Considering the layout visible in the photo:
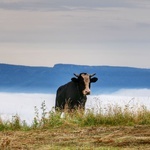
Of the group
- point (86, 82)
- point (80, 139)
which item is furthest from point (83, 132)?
point (86, 82)

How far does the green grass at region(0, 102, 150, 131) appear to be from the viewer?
15930mm

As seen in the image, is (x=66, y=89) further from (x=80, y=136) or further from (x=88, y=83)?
(x=80, y=136)

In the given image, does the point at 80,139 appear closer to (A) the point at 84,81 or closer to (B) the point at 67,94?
(A) the point at 84,81

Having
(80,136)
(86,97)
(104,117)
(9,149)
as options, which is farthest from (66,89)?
Answer: (9,149)

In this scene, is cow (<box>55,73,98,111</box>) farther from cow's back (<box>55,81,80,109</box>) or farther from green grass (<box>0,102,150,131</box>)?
green grass (<box>0,102,150,131</box>)

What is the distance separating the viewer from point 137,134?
1359 centimetres

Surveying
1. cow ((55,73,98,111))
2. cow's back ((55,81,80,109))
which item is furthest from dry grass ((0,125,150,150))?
cow's back ((55,81,80,109))

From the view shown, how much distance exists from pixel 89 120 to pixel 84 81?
6.43 metres

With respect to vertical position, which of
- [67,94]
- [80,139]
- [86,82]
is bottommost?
[80,139]

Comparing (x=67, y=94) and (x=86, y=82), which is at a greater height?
(x=86, y=82)

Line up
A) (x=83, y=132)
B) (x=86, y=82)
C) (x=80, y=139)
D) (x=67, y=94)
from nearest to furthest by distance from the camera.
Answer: (x=80, y=139), (x=83, y=132), (x=86, y=82), (x=67, y=94)

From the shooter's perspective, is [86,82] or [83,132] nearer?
[83,132]

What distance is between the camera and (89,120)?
53.7ft

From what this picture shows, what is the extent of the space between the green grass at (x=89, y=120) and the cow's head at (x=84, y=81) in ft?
19.1
